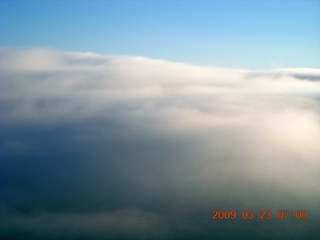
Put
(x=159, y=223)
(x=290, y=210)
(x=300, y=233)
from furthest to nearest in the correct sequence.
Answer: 1. (x=159, y=223)
2. (x=300, y=233)
3. (x=290, y=210)

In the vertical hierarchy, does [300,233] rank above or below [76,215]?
below

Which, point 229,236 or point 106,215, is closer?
point 229,236

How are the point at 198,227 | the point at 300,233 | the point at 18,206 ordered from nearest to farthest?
1. the point at 300,233
2. the point at 198,227
3. the point at 18,206

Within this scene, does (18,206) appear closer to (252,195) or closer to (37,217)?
(37,217)

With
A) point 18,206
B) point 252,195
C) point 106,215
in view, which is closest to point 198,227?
point 252,195

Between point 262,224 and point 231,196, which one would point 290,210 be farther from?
point 231,196

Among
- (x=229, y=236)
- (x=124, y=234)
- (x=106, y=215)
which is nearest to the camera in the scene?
(x=229, y=236)

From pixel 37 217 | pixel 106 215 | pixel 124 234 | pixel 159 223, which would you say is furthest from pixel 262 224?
pixel 37 217

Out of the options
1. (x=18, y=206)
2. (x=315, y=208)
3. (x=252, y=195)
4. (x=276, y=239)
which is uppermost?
(x=18, y=206)

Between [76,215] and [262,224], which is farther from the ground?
[76,215]
